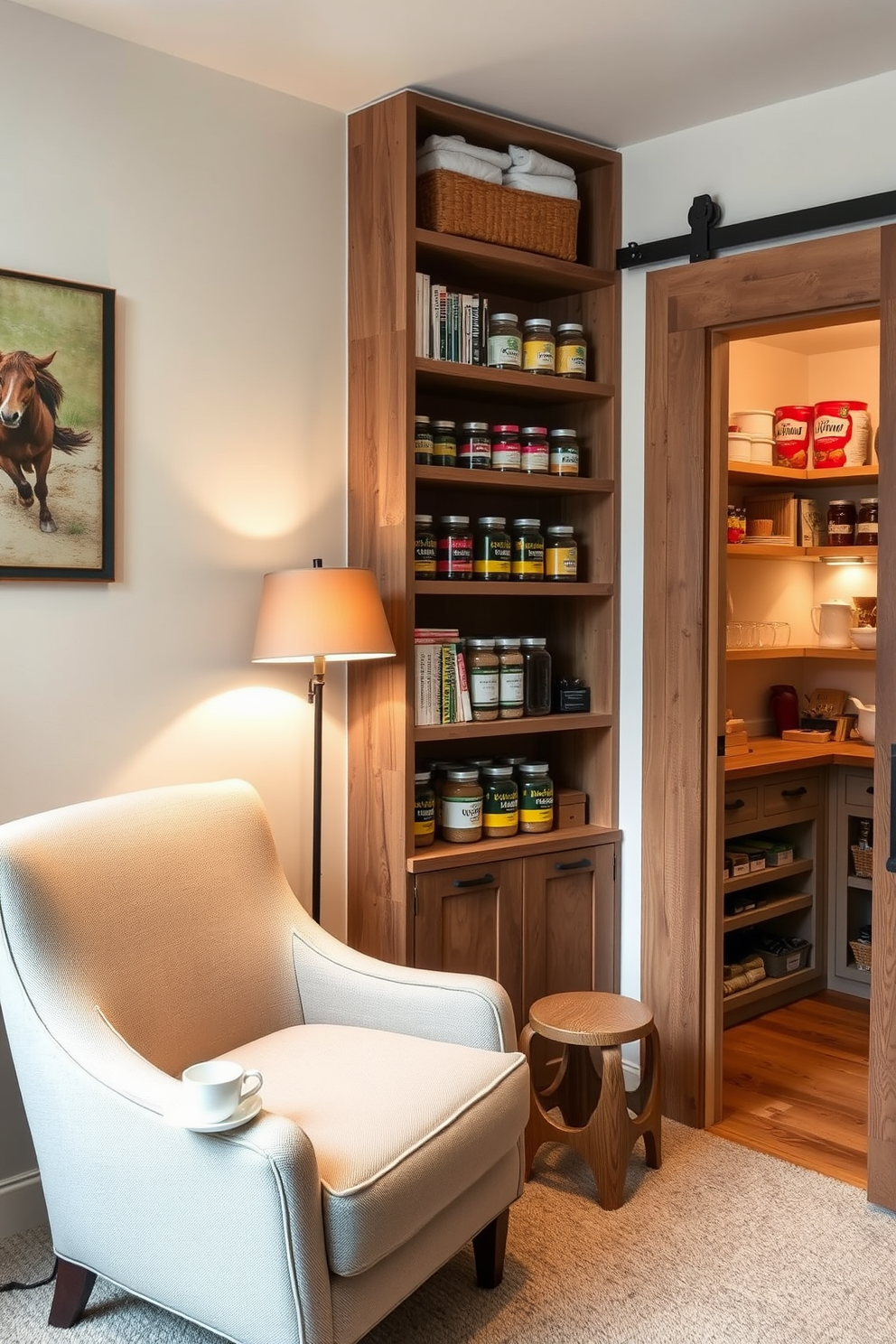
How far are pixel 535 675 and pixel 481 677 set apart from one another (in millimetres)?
222

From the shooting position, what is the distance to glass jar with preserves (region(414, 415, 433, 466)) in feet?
9.87

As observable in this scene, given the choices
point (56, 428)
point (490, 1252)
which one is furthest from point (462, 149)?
point (490, 1252)

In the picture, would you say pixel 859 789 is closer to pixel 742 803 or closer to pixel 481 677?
pixel 742 803

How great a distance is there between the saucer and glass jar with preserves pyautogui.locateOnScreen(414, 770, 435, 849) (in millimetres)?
1202

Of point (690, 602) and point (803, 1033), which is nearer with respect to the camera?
point (690, 602)

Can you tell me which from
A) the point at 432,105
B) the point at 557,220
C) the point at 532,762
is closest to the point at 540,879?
the point at 532,762

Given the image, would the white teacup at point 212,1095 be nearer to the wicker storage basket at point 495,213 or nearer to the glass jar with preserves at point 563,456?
the glass jar with preserves at point 563,456

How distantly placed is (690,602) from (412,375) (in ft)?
3.06

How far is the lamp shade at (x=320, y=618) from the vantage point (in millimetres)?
2623

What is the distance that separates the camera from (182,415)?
279 centimetres

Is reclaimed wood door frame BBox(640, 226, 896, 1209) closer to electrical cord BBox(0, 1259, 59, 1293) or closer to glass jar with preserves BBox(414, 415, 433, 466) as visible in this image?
glass jar with preserves BBox(414, 415, 433, 466)

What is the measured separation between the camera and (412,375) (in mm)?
2924

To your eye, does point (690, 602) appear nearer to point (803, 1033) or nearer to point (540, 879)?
point (540, 879)

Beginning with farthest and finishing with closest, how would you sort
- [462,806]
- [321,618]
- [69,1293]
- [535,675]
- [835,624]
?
1. [835,624]
2. [535,675]
3. [462,806]
4. [321,618]
5. [69,1293]
